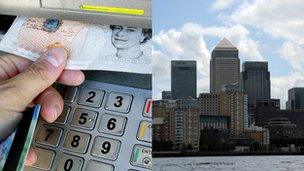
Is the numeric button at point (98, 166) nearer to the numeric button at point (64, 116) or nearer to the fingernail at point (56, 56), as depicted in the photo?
the numeric button at point (64, 116)

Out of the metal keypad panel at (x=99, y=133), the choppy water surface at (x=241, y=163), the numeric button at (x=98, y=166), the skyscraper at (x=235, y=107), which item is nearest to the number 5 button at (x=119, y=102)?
the metal keypad panel at (x=99, y=133)

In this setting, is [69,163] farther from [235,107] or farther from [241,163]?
[241,163]

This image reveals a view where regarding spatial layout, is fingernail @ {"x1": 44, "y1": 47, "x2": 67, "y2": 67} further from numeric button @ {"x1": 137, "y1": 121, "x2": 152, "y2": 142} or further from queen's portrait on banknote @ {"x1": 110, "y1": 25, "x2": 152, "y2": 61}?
numeric button @ {"x1": 137, "y1": 121, "x2": 152, "y2": 142}

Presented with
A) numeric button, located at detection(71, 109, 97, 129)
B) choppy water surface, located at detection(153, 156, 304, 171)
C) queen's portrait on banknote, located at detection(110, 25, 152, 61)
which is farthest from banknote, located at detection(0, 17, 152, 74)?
choppy water surface, located at detection(153, 156, 304, 171)

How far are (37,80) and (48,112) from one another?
8 cm

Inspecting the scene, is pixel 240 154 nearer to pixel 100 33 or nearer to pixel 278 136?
pixel 278 136

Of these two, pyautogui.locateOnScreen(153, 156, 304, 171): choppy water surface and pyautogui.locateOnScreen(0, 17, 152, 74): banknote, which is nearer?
pyautogui.locateOnScreen(0, 17, 152, 74): banknote

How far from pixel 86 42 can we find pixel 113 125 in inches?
8.6

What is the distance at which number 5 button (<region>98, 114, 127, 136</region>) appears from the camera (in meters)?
A: 1.32

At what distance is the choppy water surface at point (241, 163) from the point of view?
27.7 meters

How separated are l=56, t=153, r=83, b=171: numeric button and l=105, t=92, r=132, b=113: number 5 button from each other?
138mm

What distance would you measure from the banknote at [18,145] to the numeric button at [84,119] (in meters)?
0.10

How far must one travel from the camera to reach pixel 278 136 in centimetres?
3006

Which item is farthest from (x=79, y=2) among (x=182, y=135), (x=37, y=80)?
(x=182, y=135)
